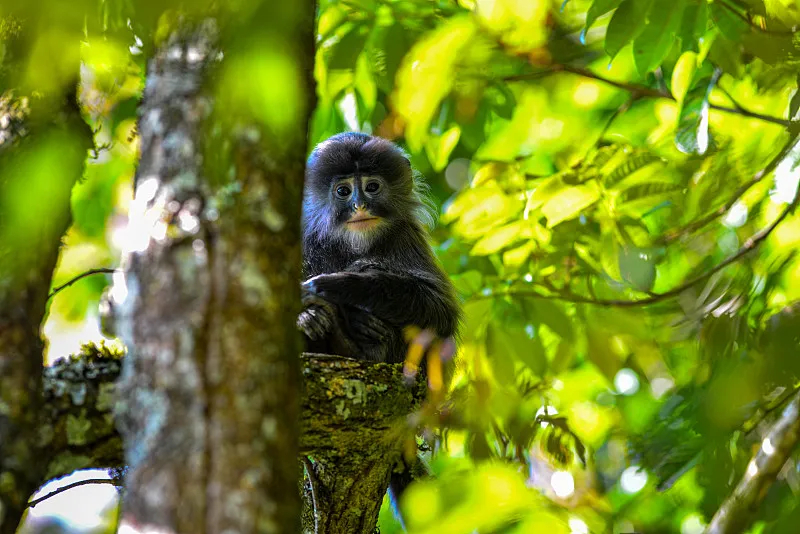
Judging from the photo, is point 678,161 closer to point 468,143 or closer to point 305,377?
point 468,143

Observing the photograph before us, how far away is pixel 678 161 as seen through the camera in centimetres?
382

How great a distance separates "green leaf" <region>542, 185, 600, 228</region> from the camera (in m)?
3.67

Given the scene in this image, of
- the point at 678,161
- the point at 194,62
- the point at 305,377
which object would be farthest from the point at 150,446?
the point at 678,161

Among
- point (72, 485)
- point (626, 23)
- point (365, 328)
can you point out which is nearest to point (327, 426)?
point (72, 485)

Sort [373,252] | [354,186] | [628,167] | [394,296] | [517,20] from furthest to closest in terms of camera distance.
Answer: [354,186] → [373,252] → [394,296] → [517,20] → [628,167]

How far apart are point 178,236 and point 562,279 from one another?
2447mm

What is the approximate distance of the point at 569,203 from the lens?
3693 mm

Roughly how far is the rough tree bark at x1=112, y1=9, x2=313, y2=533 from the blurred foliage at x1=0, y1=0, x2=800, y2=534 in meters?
0.12

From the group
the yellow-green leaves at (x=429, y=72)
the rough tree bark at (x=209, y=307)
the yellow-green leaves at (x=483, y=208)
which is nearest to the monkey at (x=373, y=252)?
the yellow-green leaves at (x=483, y=208)

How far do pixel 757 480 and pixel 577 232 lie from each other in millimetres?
1807

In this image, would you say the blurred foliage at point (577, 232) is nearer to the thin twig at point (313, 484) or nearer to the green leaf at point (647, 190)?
the green leaf at point (647, 190)

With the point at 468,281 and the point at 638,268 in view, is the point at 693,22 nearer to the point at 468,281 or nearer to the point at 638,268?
the point at 638,268

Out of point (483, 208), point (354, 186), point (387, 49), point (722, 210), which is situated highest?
point (387, 49)

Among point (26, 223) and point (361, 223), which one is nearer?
point (26, 223)
